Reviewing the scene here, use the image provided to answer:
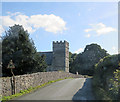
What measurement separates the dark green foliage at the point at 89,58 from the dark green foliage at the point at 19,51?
26638 millimetres

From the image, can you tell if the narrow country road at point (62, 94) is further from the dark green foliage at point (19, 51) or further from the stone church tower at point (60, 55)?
the stone church tower at point (60, 55)

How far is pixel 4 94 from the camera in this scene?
9672mm

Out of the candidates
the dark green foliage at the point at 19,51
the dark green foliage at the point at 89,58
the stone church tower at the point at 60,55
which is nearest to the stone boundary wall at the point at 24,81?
the dark green foliage at the point at 19,51

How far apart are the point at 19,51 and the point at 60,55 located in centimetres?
3598

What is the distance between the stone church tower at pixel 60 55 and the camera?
55438mm

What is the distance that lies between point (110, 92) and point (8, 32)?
17.8 m

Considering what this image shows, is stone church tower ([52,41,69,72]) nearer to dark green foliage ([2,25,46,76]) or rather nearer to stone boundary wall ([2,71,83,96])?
dark green foliage ([2,25,46,76])

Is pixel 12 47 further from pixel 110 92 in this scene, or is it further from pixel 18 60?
pixel 110 92

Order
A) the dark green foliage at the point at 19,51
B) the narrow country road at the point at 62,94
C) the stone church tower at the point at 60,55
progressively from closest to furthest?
the narrow country road at the point at 62,94 < the dark green foliage at the point at 19,51 < the stone church tower at the point at 60,55

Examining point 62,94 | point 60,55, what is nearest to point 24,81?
point 62,94

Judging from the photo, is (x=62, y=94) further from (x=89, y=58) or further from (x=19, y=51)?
(x=89, y=58)

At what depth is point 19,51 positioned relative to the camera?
68.0 feet

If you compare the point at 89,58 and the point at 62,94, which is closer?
the point at 62,94

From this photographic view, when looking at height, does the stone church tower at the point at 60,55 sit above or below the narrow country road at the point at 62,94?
above
